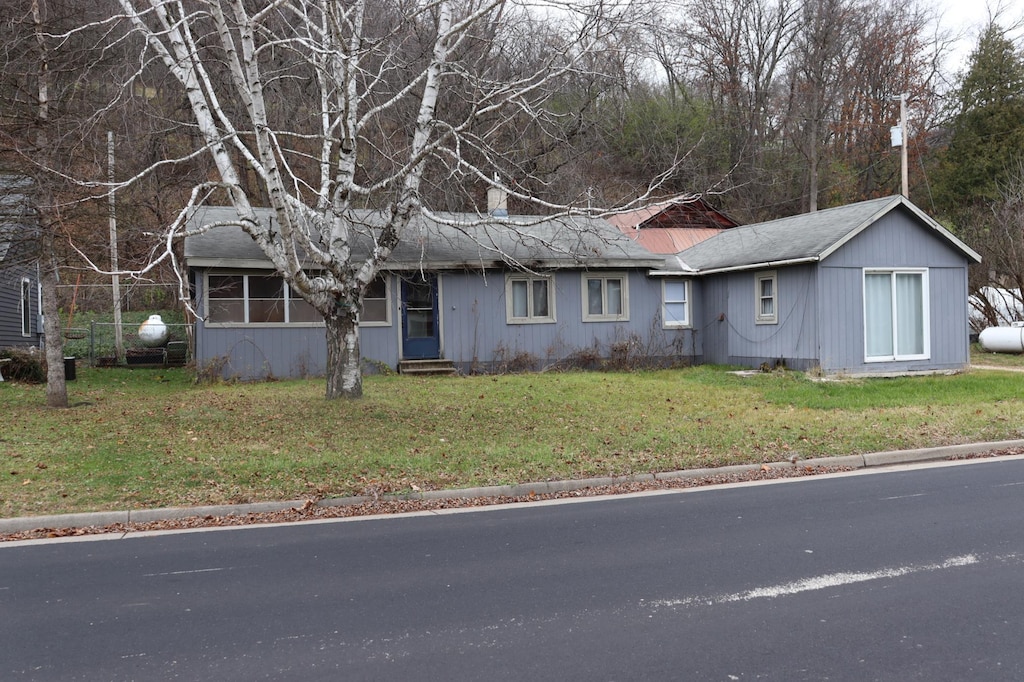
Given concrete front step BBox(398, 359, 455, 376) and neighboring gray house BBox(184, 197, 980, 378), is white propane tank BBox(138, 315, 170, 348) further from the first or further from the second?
concrete front step BBox(398, 359, 455, 376)

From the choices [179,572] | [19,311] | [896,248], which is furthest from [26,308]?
[896,248]

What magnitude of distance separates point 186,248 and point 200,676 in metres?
15.4

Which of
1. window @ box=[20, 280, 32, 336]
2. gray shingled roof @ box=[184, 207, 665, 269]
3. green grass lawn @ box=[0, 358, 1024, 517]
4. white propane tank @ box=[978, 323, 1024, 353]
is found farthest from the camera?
window @ box=[20, 280, 32, 336]

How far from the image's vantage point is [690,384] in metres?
17.6

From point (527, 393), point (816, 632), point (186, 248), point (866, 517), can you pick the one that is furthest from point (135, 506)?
point (186, 248)

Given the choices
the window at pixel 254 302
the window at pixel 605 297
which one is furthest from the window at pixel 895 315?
the window at pixel 254 302

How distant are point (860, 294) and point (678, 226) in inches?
686

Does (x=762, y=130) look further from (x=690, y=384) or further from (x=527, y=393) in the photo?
(x=527, y=393)

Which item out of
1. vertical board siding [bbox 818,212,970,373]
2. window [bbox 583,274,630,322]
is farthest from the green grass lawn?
window [bbox 583,274,630,322]

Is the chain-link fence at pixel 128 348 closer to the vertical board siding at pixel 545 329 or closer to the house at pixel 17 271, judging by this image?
the house at pixel 17 271

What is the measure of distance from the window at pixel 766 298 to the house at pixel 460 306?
8.31 feet

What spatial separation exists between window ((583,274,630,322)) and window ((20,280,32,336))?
721 inches

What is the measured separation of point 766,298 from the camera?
20547 mm

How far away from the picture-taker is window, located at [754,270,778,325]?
790 inches
